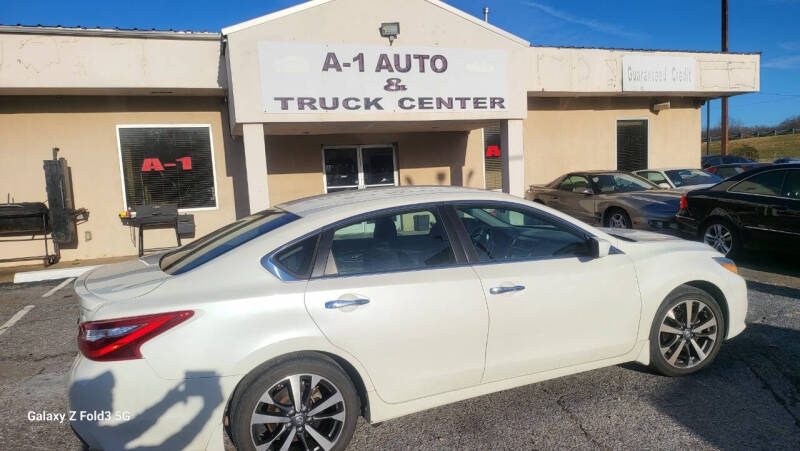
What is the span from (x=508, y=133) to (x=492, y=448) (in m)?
7.56

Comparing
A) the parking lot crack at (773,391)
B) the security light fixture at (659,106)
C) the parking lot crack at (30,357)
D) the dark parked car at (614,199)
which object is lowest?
the parking lot crack at (773,391)

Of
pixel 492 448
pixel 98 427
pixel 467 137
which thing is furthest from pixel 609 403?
pixel 467 137

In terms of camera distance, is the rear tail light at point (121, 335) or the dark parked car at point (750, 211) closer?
the rear tail light at point (121, 335)

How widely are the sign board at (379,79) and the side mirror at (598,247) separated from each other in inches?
233

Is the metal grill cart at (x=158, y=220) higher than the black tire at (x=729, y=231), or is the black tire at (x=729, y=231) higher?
the metal grill cart at (x=158, y=220)

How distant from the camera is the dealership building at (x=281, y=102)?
827cm

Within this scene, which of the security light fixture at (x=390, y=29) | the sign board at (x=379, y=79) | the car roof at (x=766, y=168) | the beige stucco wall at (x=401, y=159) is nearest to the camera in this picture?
the car roof at (x=766, y=168)

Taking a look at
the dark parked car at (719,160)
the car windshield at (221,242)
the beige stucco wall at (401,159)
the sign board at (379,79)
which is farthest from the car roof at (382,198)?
the dark parked car at (719,160)

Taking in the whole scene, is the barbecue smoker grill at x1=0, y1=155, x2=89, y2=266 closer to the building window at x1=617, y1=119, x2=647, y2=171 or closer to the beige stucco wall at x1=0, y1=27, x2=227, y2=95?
the beige stucco wall at x1=0, y1=27, x2=227, y2=95

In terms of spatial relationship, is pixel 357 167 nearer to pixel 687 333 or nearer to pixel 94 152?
pixel 94 152

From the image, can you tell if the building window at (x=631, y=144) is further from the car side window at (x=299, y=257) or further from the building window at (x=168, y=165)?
the car side window at (x=299, y=257)

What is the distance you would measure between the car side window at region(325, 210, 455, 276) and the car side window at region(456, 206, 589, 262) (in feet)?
0.75

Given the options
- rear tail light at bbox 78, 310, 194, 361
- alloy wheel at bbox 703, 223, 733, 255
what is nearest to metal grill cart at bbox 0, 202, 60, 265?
rear tail light at bbox 78, 310, 194, 361

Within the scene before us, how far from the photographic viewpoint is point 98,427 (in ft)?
7.91
